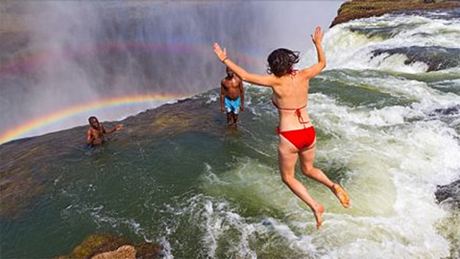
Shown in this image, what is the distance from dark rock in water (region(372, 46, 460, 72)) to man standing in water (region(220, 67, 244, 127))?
8838mm

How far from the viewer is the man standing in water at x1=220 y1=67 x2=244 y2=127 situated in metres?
10.2

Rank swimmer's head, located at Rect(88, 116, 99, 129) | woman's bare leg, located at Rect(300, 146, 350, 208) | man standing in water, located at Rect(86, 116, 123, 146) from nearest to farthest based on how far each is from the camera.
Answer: woman's bare leg, located at Rect(300, 146, 350, 208), swimmer's head, located at Rect(88, 116, 99, 129), man standing in water, located at Rect(86, 116, 123, 146)

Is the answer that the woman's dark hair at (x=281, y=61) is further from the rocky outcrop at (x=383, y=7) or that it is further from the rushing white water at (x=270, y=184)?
the rocky outcrop at (x=383, y=7)

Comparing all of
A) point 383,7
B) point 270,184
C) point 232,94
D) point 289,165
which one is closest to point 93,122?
point 232,94

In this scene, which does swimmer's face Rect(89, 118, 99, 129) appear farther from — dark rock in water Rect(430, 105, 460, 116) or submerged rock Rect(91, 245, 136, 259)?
dark rock in water Rect(430, 105, 460, 116)

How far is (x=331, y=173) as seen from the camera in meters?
8.25

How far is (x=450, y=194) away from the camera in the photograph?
7250 millimetres

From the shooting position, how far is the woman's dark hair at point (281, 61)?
445 cm

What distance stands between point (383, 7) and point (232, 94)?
1046 inches

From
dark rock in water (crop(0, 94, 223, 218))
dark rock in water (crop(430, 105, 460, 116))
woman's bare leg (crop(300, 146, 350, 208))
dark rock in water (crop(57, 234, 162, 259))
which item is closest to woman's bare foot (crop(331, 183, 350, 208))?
woman's bare leg (crop(300, 146, 350, 208))

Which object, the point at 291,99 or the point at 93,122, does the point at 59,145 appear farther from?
the point at 291,99

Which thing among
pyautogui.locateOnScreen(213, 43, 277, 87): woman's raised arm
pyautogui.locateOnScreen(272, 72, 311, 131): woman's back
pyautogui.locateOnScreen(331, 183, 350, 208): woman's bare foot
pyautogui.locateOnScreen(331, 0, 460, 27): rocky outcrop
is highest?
pyautogui.locateOnScreen(331, 0, 460, 27): rocky outcrop

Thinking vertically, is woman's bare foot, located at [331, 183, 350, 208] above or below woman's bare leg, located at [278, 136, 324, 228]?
below

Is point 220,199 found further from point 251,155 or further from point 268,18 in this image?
point 268,18
